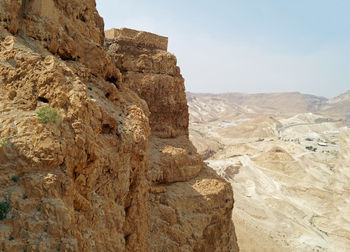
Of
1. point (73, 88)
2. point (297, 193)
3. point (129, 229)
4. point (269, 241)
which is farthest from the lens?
point (297, 193)

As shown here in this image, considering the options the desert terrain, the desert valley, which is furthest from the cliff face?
the desert terrain

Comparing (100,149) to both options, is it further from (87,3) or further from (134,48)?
(134,48)

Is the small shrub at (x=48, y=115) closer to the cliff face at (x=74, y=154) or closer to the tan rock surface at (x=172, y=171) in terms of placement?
the cliff face at (x=74, y=154)

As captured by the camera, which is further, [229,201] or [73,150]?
[229,201]

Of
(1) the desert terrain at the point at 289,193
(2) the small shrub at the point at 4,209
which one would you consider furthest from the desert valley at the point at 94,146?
(1) the desert terrain at the point at 289,193

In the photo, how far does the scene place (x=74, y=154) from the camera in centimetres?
657

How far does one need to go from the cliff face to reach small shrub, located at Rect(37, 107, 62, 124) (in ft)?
0.37

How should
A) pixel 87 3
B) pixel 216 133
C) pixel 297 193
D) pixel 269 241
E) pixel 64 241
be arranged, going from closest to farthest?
pixel 64 241 < pixel 87 3 < pixel 269 241 < pixel 297 193 < pixel 216 133

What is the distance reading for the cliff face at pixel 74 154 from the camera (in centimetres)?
Result: 568

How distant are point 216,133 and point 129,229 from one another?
257ft

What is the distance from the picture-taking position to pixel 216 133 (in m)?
86.3

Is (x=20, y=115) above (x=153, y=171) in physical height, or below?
above

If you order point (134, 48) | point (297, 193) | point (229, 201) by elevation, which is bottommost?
point (297, 193)

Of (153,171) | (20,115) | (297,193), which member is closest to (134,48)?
(153,171)
